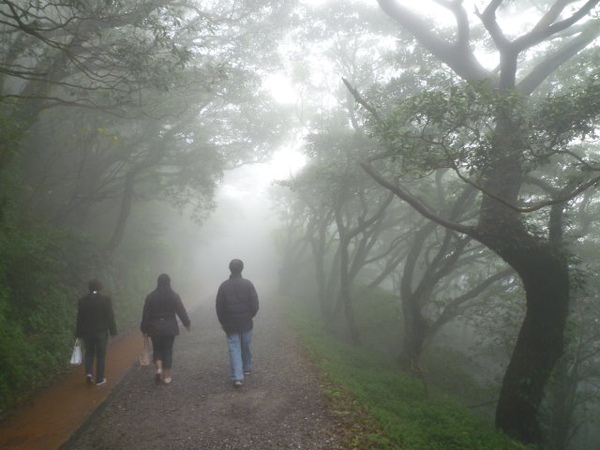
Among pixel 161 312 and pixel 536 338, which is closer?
pixel 161 312

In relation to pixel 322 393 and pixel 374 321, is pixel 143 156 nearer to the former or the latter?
pixel 374 321

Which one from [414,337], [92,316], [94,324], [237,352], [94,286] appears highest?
[94,286]

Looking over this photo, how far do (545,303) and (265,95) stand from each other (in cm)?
1523

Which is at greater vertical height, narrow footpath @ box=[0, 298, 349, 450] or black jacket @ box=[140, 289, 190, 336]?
black jacket @ box=[140, 289, 190, 336]

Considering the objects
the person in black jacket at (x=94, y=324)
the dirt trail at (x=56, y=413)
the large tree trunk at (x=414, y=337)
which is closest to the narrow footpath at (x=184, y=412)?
the dirt trail at (x=56, y=413)

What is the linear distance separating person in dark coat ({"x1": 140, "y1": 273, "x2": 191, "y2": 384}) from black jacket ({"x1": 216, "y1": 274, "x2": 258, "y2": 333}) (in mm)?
674

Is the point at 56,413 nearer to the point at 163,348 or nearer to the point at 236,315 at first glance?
the point at 163,348

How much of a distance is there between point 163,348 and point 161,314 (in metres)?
0.63

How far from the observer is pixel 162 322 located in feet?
22.4

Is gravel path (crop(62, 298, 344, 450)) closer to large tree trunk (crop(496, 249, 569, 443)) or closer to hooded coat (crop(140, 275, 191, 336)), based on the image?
hooded coat (crop(140, 275, 191, 336))

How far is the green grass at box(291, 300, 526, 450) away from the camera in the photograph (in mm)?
5414

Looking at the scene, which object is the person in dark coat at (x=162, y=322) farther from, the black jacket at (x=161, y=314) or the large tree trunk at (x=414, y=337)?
the large tree trunk at (x=414, y=337)

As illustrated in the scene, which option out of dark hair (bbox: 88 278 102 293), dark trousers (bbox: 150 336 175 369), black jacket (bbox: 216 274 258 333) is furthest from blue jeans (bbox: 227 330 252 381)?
dark hair (bbox: 88 278 102 293)

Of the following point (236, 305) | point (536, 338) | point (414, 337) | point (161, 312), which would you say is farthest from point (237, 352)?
point (414, 337)
